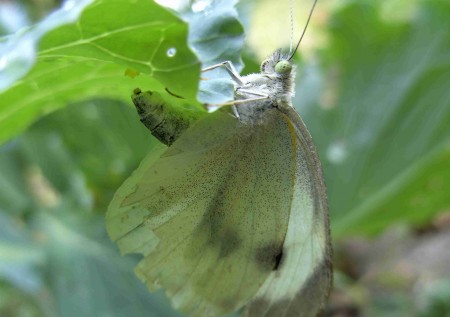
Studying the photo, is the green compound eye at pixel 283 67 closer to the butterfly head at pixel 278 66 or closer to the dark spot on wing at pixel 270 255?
the butterfly head at pixel 278 66

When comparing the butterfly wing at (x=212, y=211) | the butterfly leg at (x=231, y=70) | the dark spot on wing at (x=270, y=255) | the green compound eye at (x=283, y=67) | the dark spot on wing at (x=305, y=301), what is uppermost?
the butterfly leg at (x=231, y=70)

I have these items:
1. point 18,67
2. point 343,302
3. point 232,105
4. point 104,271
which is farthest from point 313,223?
point 343,302

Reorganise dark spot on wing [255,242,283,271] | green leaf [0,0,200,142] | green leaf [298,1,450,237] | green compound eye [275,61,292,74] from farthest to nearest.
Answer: green leaf [298,1,450,237] → dark spot on wing [255,242,283,271] → green compound eye [275,61,292,74] → green leaf [0,0,200,142]

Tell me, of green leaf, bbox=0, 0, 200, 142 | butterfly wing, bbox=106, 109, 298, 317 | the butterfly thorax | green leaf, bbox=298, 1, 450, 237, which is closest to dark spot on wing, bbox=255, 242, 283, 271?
butterfly wing, bbox=106, 109, 298, 317

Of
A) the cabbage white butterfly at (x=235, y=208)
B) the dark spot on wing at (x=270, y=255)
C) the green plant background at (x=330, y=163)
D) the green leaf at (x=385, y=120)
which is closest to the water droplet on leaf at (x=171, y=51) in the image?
the cabbage white butterfly at (x=235, y=208)

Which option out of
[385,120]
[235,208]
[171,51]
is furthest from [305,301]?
[385,120]

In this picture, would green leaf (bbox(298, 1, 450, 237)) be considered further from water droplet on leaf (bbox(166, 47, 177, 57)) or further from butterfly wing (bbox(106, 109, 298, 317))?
water droplet on leaf (bbox(166, 47, 177, 57))

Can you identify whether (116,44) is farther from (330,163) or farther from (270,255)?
(330,163)

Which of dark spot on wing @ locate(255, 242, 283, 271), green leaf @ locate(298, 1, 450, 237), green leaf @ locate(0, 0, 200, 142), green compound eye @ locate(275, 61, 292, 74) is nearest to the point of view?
green leaf @ locate(0, 0, 200, 142)
